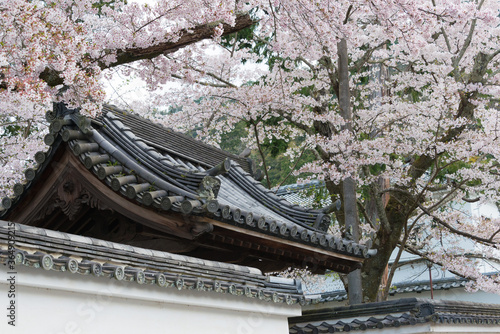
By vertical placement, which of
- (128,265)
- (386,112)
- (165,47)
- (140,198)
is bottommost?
(128,265)

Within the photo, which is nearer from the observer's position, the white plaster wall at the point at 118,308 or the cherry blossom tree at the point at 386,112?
the white plaster wall at the point at 118,308

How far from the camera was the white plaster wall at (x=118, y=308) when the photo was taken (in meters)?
3.39

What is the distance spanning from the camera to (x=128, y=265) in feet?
13.2

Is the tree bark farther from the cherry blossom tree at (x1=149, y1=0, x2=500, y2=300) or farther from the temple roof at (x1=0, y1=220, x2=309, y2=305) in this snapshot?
the temple roof at (x1=0, y1=220, x2=309, y2=305)

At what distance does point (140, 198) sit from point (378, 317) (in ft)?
12.5

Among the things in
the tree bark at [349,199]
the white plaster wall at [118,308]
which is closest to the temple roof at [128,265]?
the white plaster wall at [118,308]

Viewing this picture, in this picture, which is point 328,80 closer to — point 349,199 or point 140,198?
point 349,199

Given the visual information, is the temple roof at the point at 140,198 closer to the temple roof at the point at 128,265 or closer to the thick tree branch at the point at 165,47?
the temple roof at the point at 128,265

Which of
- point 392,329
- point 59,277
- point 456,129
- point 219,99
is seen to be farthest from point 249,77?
point 59,277

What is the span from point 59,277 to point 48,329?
12.9 inches

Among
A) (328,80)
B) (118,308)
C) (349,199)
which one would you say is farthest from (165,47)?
(328,80)

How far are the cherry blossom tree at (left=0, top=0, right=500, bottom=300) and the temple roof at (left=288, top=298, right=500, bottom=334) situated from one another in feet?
9.97

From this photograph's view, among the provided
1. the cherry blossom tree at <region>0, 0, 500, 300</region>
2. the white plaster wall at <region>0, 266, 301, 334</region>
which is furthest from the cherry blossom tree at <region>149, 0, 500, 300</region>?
the white plaster wall at <region>0, 266, 301, 334</region>

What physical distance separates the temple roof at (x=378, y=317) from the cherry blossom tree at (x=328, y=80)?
3.04 meters
